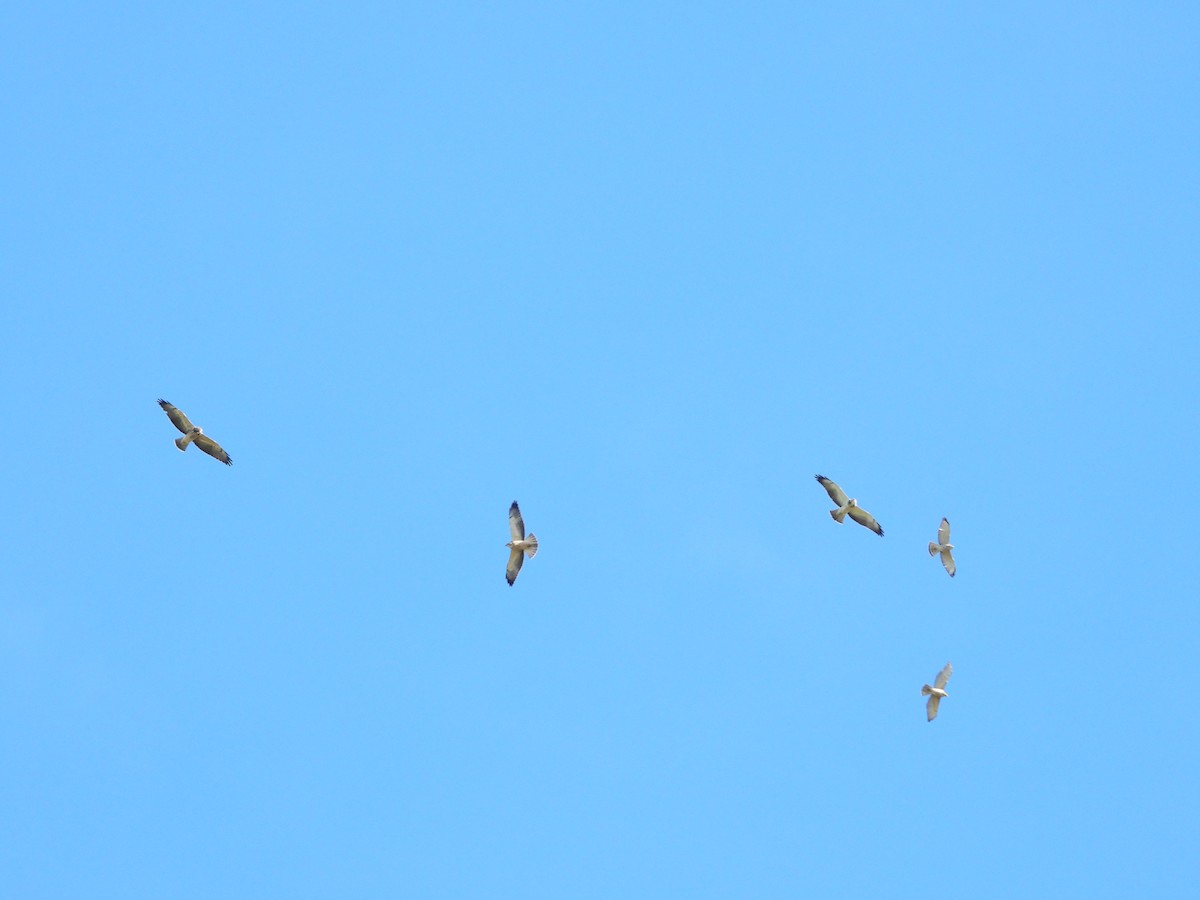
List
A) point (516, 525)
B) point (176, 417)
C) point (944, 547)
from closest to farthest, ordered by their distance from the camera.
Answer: point (176, 417) → point (516, 525) → point (944, 547)

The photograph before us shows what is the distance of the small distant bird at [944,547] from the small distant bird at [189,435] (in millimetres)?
17227

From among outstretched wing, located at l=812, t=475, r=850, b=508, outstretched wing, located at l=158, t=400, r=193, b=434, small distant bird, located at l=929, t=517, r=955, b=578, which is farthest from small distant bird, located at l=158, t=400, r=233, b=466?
→ small distant bird, located at l=929, t=517, r=955, b=578

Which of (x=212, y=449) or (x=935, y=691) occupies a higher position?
(x=935, y=691)

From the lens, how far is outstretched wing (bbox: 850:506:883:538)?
124ft

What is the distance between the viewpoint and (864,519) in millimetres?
37906

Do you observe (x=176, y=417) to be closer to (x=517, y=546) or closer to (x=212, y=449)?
(x=212, y=449)

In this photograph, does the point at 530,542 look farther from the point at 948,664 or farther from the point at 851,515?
the point at 948,664

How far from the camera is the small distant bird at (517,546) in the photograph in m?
36.5

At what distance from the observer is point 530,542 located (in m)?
36.6

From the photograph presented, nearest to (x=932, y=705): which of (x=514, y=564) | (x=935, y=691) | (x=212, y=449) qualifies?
(x=935, y=691)

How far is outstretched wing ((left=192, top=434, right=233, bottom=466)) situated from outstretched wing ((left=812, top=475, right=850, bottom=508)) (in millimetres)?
13243

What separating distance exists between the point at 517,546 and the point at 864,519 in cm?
807

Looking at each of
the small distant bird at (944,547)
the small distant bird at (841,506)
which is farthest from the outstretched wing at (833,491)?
the small distant bird at (944,547)

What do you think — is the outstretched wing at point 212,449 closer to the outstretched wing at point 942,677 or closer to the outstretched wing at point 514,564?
the outstretched wing at point 514,564
